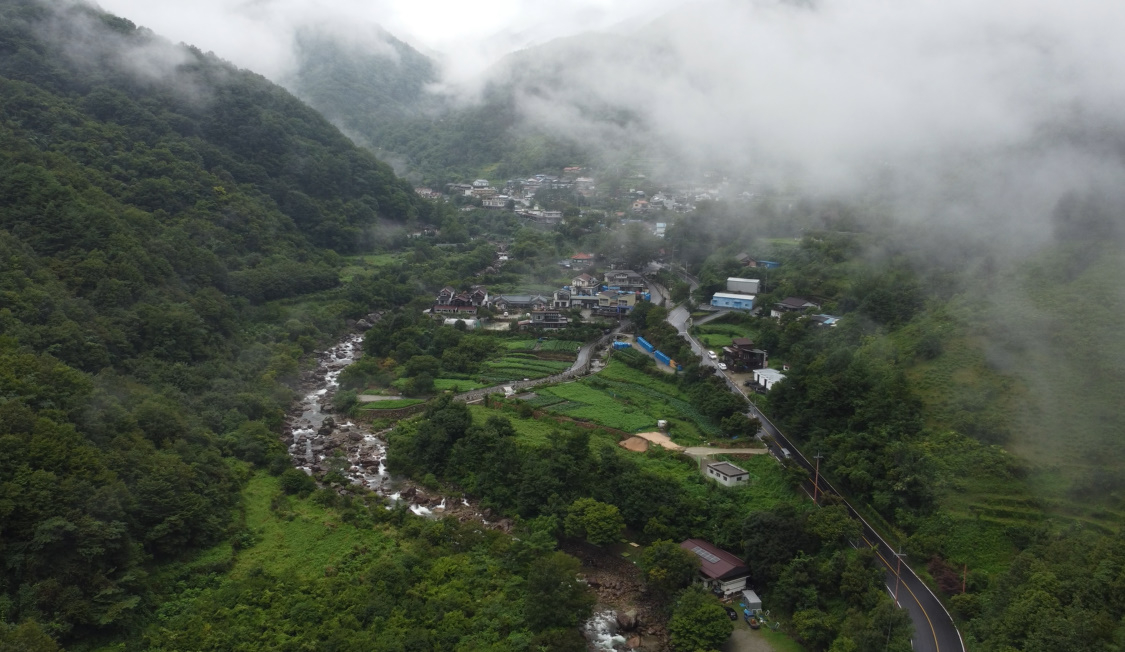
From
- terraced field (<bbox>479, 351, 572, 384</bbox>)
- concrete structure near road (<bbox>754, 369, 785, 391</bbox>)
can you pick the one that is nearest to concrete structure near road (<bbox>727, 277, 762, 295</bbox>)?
concrete structure near road (<bbox>754, 369, 785, 391</bbox>)

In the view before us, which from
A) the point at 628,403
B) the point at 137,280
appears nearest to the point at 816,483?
the point at 628,403

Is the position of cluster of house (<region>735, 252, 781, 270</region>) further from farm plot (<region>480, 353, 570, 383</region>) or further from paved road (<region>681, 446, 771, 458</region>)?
paved road (<region>681, 446, 771, 458</region>)

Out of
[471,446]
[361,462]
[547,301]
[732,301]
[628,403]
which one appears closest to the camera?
[471,446]

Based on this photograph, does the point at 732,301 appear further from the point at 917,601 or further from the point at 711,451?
the point at 917,601

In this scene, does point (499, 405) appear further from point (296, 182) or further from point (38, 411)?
point (296, 182)

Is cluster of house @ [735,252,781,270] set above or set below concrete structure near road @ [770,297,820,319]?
above

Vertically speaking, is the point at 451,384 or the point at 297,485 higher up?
the point at 451,384

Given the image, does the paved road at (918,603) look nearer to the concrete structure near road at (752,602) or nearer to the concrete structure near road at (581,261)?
the concrete structure near road at (752,602)
